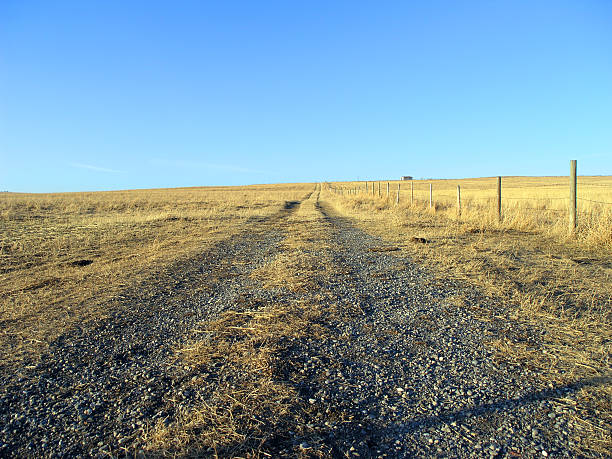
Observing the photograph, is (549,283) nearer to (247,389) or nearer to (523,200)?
(247,389)

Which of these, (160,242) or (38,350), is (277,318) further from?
(160,242)

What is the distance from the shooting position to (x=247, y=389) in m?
3.00

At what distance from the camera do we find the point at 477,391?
297cm

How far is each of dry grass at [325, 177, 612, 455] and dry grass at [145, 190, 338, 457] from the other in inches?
70.4

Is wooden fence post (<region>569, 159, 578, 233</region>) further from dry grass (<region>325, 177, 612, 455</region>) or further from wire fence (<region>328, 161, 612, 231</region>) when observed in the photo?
dry grass (<region>325, 177, 612, 455</region>)

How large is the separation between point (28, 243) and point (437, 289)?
12.0 meters

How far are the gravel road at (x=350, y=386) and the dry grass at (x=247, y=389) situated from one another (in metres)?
0.09

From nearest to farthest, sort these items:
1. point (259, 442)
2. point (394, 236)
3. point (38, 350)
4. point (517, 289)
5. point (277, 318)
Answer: point (259, 442) → point (38, 350) → point (277, 318) → point (517, 289) → point (394, 236)

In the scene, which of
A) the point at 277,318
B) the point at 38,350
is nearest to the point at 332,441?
the point at 277,318

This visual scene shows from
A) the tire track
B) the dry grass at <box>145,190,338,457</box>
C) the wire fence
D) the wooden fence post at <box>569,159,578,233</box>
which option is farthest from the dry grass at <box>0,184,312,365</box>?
the wire fence

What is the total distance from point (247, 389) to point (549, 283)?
5.01m

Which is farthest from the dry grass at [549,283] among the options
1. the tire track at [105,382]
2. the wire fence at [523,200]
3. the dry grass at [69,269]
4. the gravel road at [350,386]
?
the dry grass at [69,269]

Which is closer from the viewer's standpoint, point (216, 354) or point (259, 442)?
point (259, 442)

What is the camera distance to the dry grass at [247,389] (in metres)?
2.38
